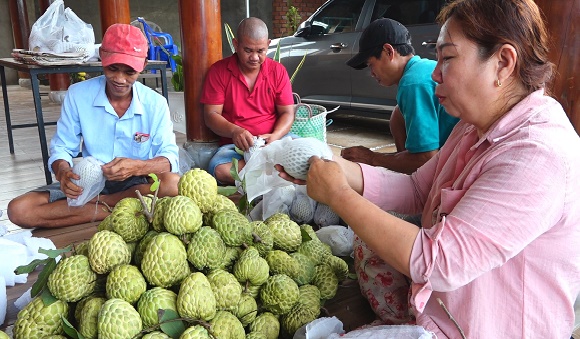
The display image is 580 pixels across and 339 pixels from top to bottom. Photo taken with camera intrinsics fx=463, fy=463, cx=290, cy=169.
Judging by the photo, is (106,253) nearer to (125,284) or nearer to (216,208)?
(125,284)

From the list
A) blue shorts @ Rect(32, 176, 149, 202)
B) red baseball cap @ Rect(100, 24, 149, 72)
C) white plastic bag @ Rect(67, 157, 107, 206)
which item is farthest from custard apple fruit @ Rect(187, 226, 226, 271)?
blue shorts @ Rect(32, 176, 149, 202)

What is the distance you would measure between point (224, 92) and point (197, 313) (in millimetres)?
2522

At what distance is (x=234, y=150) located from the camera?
3.37 m

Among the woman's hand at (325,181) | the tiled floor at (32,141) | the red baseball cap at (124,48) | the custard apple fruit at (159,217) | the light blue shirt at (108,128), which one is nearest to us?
the woman's hand at (325,181)

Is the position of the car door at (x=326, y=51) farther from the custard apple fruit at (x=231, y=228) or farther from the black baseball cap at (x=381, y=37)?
the custard apple fruit at (x=231, y=228)

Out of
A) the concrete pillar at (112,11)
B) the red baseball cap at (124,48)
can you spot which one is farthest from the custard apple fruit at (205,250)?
the concrete pillar at (112,11)

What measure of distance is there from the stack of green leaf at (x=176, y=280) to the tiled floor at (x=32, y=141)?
1853 millimetres

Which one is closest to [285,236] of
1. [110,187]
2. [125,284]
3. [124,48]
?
[125,284]

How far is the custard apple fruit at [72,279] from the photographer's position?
1.17 m

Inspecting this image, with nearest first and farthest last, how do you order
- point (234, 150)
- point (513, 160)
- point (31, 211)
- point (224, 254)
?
1. point (513, 160)
2. point (224, 254)
3. point (31, 211)
4. point (234, 150)

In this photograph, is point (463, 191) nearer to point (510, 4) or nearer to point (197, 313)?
point (510, 4)

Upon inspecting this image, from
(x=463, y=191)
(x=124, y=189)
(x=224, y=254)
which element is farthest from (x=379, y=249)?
(x=124, y=189)

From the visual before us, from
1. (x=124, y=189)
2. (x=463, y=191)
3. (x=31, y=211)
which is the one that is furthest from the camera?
(x=124, y=189)

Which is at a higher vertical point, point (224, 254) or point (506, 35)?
point (506, 35)
